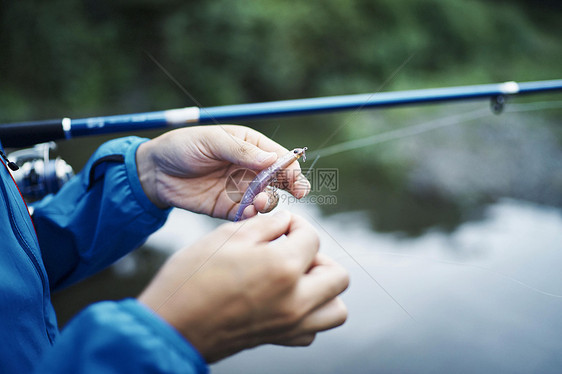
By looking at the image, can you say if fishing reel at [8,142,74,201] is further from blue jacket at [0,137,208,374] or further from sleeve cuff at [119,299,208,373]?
sleeve cuff at [119,299,208,373]

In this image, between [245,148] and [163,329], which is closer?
[163,329]

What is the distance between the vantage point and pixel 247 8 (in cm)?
571

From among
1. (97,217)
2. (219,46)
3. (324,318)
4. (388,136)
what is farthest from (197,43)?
(324,318)

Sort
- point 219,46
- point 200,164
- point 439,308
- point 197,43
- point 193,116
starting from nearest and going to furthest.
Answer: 1. point 439,308
2. point 200,164
3. point 193,116
4. point 219,46
5. point 197,43

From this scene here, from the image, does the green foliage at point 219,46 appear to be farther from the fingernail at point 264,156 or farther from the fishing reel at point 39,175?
the fingernail at point 264,156

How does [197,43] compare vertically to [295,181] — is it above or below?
above

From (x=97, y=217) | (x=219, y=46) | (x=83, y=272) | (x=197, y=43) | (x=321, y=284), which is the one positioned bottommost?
(x=83, y=272)

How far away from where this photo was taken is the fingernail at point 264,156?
2.84 ft

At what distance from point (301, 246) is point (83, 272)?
85cm

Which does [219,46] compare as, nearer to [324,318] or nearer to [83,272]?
[83,272]

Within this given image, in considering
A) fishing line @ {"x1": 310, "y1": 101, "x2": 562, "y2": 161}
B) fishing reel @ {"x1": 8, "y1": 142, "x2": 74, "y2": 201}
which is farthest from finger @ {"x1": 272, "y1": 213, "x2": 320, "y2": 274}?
fishing reel @ {"x1": 8, "y1": 142, "x2": 74, "y2": 201}

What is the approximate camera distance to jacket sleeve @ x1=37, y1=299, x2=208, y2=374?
0.48 metres

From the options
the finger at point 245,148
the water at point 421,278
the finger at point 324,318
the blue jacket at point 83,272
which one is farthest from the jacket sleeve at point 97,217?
the finger at point 324,318

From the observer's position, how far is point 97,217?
1110 millimetres
